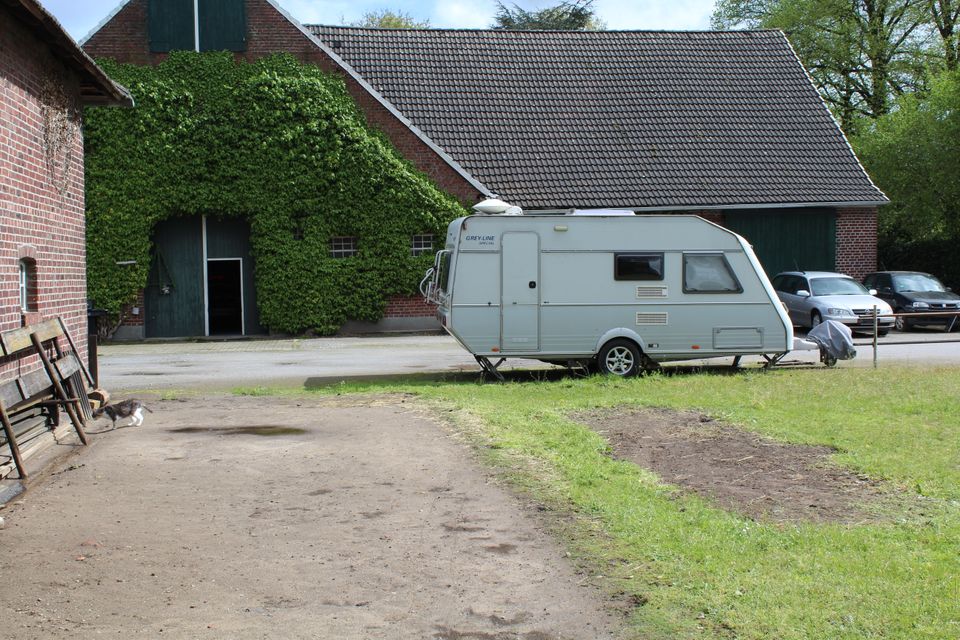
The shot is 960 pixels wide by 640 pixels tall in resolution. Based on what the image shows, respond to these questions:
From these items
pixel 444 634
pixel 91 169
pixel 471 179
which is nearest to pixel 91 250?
pixel 91 169

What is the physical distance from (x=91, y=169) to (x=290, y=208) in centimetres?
506

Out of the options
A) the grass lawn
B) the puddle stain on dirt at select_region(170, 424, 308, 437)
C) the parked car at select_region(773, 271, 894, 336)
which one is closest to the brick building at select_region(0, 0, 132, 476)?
the puddle stain on dirt at select_region(170, 424, 308, 437)

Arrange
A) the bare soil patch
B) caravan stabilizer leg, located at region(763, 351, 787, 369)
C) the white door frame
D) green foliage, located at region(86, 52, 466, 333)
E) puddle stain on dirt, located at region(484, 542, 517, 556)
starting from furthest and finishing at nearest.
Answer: the white door frame
green foliage, located at region(86, 52, 466, 333)
caravan stabilizer leg, located at region(763, 351, 787, 369)
the bare soil patch
puddle stain on dirt, located at region(484, 542, 517, 556)

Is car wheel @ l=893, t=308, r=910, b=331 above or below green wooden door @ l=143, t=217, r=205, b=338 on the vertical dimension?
below

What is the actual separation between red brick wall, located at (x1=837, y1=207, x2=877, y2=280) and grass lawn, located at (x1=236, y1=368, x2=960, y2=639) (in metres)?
17.1

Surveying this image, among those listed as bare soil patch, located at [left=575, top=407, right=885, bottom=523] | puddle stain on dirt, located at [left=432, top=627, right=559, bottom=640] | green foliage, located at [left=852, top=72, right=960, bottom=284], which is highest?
green foliage, located at [left=852, top=72, right=960, bottom=284]

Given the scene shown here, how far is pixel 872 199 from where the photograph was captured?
92.9ft

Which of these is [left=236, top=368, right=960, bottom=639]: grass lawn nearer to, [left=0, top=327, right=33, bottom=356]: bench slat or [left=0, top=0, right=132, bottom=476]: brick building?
[left=0, top=327, right=33, bottom=356]: bench slat

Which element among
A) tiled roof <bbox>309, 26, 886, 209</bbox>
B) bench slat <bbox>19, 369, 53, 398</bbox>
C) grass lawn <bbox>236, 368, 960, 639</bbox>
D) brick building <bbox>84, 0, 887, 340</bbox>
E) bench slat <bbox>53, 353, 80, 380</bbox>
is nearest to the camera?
grass lawn <bbox>236, 368, 960, 639</bbox>

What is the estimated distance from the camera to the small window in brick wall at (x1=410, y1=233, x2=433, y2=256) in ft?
88.8

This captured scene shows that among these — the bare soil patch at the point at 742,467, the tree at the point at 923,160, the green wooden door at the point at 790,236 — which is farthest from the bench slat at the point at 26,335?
the tree at the point at 923,160

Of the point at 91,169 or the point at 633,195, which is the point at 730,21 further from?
the point at 91,169

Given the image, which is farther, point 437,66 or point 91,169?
point 437,66

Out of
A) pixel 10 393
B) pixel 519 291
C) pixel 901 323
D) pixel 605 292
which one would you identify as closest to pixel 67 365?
pixel 10 393
